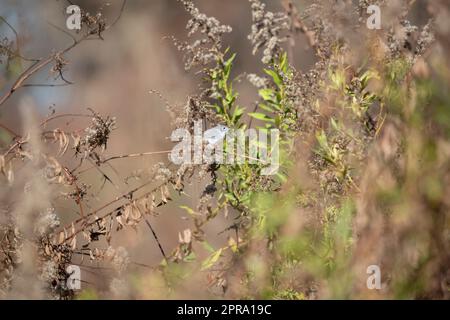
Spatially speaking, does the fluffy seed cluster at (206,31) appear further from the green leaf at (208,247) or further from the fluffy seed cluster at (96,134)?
the green leaf at (208,247)

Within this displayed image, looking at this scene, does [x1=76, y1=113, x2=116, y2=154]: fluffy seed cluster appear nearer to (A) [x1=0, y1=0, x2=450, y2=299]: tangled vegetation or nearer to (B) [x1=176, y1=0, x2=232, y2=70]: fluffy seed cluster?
(A) [x1=0, y1=0, x2=450, y2=299]: tangled vegetation

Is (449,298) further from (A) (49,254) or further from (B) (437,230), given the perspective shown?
(A) (49,254)

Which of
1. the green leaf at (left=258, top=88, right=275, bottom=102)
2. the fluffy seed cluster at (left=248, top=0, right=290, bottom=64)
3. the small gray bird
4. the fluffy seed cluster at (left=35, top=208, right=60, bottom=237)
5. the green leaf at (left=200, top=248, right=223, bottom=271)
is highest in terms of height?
the fluffy seed cluster at (left=248, top=0, right=290, bottom=64)

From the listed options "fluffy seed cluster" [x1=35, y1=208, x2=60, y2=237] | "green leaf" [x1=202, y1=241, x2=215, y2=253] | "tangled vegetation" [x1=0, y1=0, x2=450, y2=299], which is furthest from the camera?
"green leaf" [x1=202, y1=241, x2=215, y2=253]

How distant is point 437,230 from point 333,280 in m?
0.23

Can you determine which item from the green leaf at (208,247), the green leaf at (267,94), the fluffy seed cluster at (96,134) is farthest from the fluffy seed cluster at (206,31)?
the green leaf at (208,247)

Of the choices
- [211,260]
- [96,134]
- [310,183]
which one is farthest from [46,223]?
[310,183]

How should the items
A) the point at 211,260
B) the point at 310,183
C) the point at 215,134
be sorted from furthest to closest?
the point at 215,134
the point at 211,260
the point at 310,183

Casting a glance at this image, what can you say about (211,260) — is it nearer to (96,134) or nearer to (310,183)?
(310,183)

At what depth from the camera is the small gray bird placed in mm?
1846

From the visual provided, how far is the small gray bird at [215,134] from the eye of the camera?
185cm

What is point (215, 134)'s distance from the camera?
1.87 metres

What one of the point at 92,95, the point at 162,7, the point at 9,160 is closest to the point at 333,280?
the point at 9,160

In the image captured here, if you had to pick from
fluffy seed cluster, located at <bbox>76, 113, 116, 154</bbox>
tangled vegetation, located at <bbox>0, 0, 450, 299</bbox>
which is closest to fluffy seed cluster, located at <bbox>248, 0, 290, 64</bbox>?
tangled vegetation, located at <bbox>0, 0, 450, 299</bbox>
